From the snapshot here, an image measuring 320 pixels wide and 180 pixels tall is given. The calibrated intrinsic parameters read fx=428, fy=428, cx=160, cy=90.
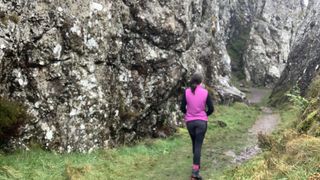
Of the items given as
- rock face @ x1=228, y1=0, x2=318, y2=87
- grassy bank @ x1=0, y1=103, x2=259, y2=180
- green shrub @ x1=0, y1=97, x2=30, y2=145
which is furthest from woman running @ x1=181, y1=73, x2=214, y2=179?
rock face @ x1=228, y1=0, x2=318, y2=87

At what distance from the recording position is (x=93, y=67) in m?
16.7

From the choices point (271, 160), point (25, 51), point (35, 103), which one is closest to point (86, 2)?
point (25, 51)

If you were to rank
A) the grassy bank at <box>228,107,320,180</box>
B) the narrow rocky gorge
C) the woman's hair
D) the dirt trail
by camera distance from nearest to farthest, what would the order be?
the grassy bank at <box>228,107,320,180</box>
the woman's hair
the narrow rocky gorge
the dirt trail

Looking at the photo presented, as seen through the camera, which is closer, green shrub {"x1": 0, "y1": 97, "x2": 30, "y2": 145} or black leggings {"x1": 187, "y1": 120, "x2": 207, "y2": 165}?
black leggings {"x1": 187, "y1": 120, "x2": 207, "y2": 165}

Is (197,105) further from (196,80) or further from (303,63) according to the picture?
(303,63)

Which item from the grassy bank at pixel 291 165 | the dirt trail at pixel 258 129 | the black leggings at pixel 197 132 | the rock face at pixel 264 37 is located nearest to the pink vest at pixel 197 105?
the black leggings at pixel 197 132

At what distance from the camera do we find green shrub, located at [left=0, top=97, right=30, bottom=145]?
538 inches

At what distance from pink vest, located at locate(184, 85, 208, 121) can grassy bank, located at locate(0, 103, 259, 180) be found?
2149mm

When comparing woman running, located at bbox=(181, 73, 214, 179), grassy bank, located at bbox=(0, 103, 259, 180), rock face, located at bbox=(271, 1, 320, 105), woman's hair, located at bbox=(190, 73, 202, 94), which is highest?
rock face, located at bbox=(271, 1, 320, 105)

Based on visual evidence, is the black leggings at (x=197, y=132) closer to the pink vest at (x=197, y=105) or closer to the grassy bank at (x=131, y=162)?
the pink vest at (x=197, y=105)

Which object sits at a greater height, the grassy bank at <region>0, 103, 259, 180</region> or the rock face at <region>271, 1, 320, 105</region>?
the rock face at <region>271, 1, 320, 105</region>

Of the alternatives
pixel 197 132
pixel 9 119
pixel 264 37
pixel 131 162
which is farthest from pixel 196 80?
pixel 264 37

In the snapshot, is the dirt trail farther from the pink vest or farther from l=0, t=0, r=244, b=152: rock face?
l=0, t=0, r=244, b=152: rock face

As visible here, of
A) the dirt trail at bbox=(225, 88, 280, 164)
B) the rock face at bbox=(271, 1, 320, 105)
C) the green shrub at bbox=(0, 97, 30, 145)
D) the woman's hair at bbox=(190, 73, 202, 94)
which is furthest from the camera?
the rock face at bbox=(271, 1, 320, 105)
